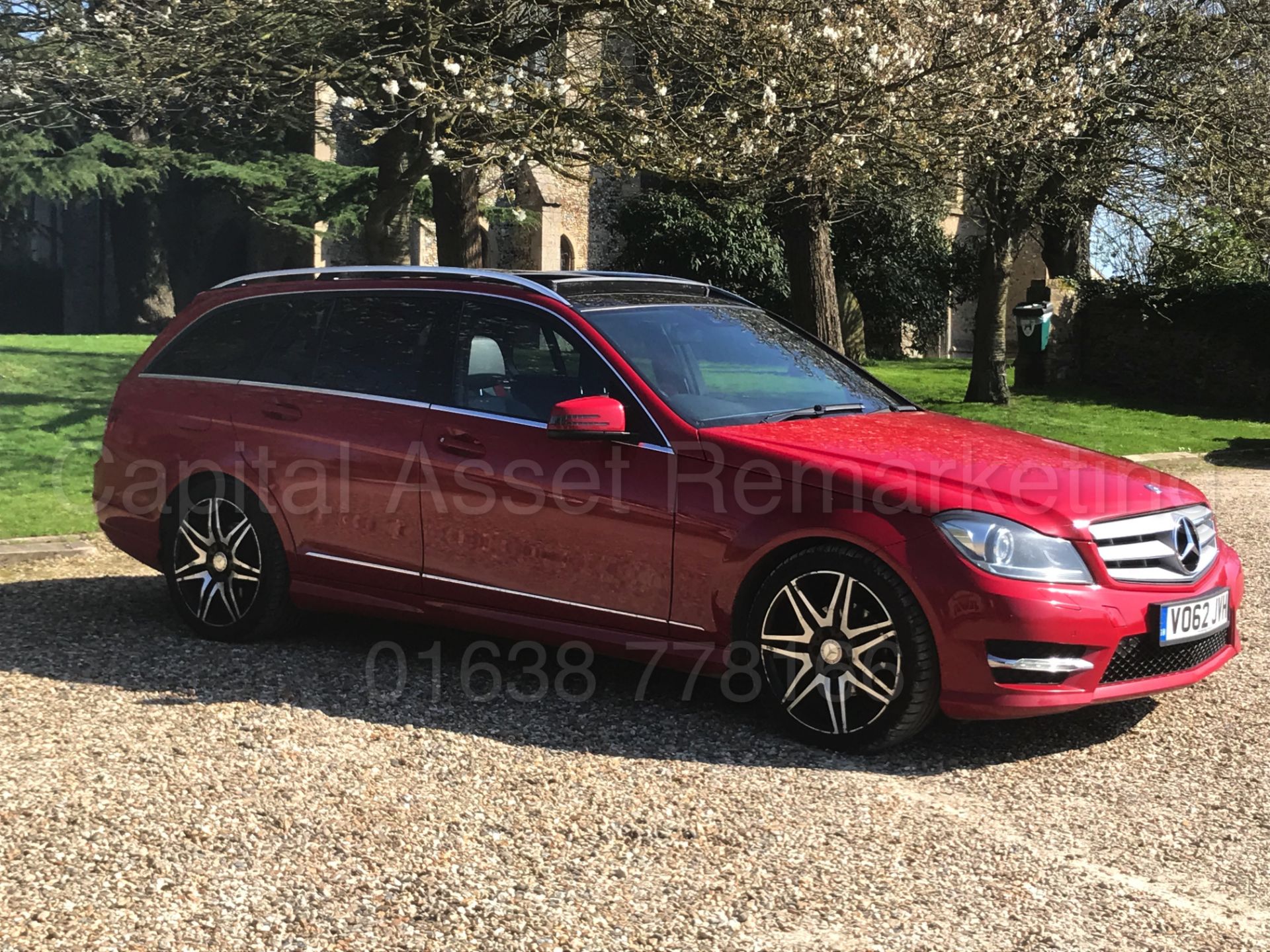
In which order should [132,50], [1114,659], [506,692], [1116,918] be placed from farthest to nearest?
[132,50] → [506,692] → [1114,659] → [1116,918]

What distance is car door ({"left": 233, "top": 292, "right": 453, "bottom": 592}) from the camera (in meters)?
6.25

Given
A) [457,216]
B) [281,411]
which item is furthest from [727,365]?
[457,216]

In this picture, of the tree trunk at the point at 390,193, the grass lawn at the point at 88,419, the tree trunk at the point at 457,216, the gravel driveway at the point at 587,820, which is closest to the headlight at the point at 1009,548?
the gravel driveway at the point at 587,820

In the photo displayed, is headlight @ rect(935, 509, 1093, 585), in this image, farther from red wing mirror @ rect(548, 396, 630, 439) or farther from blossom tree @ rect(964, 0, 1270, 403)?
blossom tree @ rect(964, 0, 1270, 403)

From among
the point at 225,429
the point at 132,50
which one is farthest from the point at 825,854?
the point at 132,50

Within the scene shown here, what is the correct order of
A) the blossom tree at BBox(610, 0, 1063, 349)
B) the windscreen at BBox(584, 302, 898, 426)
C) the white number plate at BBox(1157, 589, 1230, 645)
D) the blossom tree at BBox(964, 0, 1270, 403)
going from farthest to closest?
the blossom tree at BBox(964, 0, 1270, 403)
the blossom tree at BBox(610, 0, 1063, 349)
the windscreen at BBox(584, 302, 898, 426)
the white number plate at BBox(1157, 589, 1230, 645)

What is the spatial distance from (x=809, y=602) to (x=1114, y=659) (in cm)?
112

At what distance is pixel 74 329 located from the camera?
115 ft

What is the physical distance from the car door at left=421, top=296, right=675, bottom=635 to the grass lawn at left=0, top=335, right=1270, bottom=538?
5052 millimetres

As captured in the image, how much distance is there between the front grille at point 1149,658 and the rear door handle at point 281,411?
375 cm

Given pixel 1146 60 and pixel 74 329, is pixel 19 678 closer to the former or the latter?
pixel 1146 60

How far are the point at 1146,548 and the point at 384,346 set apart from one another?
3.45 meters

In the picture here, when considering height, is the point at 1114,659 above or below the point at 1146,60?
below

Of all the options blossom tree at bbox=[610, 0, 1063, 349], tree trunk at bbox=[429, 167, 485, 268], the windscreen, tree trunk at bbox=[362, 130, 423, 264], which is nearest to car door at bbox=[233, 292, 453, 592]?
the windscreen
